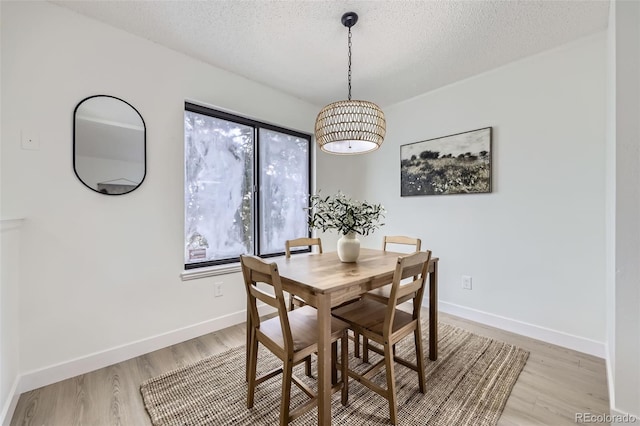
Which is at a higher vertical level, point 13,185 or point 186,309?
point 13,185

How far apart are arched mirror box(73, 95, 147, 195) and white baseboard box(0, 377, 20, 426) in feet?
4.03

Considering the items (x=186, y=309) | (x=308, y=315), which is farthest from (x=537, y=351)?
(x=186, y=309)

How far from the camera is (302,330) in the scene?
1.50 m

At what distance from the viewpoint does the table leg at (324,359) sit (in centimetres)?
126

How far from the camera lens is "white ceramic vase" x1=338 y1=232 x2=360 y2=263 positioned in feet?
6.27

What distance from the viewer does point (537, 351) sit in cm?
215

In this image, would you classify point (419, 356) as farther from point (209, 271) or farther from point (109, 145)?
point (109, 145)

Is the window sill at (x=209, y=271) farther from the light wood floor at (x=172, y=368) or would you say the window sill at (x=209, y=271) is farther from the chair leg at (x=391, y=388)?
the chair leg at (x=391, y=388)

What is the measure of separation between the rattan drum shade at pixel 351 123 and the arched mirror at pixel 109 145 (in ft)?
4.67

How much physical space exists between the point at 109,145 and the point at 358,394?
237cm

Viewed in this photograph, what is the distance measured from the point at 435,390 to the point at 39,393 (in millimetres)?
2408

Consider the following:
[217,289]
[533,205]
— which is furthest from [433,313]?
[217,289]

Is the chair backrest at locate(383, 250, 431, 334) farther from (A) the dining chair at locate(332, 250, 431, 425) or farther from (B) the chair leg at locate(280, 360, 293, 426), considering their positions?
(B) the chair leg at locate(280, 360, 293, 426)

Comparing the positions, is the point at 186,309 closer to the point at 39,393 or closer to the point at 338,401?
the point at 39,393
